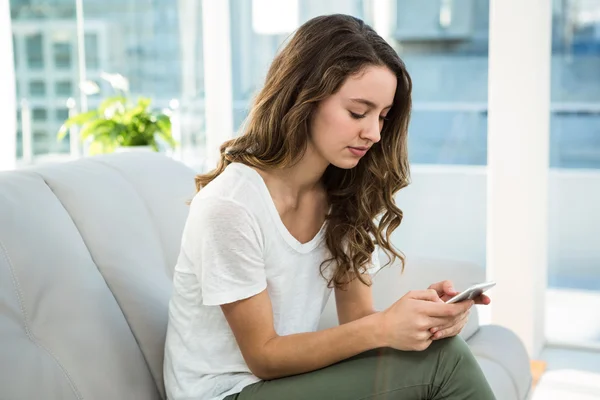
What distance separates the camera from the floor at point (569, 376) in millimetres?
2850

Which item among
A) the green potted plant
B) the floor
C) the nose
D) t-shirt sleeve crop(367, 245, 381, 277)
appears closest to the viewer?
the nose

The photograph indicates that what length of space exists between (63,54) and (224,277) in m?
3.26

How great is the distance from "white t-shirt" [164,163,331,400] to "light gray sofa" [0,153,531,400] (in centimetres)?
10

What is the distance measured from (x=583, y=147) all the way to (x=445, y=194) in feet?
1.94

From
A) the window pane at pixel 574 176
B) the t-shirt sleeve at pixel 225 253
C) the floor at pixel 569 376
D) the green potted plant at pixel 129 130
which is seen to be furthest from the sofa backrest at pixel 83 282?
the window pane at pixel 574 176

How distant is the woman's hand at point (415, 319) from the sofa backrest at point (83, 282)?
0.49 metres

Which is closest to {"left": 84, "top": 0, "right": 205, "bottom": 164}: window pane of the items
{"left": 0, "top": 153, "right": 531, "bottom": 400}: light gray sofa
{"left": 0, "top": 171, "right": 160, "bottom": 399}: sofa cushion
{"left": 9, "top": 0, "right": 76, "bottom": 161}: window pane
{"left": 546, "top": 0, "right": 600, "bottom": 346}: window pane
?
{"left": 9, "top": 0, "right": 76, "bottom": 161}: window pane

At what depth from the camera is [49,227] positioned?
1.49 meters

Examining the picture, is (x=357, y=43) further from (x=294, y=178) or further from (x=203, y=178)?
(x=203, y=178)

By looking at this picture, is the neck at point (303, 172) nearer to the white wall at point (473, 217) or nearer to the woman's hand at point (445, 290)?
the woman's hand at point (445, 290)

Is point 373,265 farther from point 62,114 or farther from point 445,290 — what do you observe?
point 62,114

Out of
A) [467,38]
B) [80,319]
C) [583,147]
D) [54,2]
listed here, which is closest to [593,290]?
[583,147]

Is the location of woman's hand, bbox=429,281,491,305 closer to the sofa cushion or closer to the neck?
the neck

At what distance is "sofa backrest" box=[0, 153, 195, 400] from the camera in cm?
135
